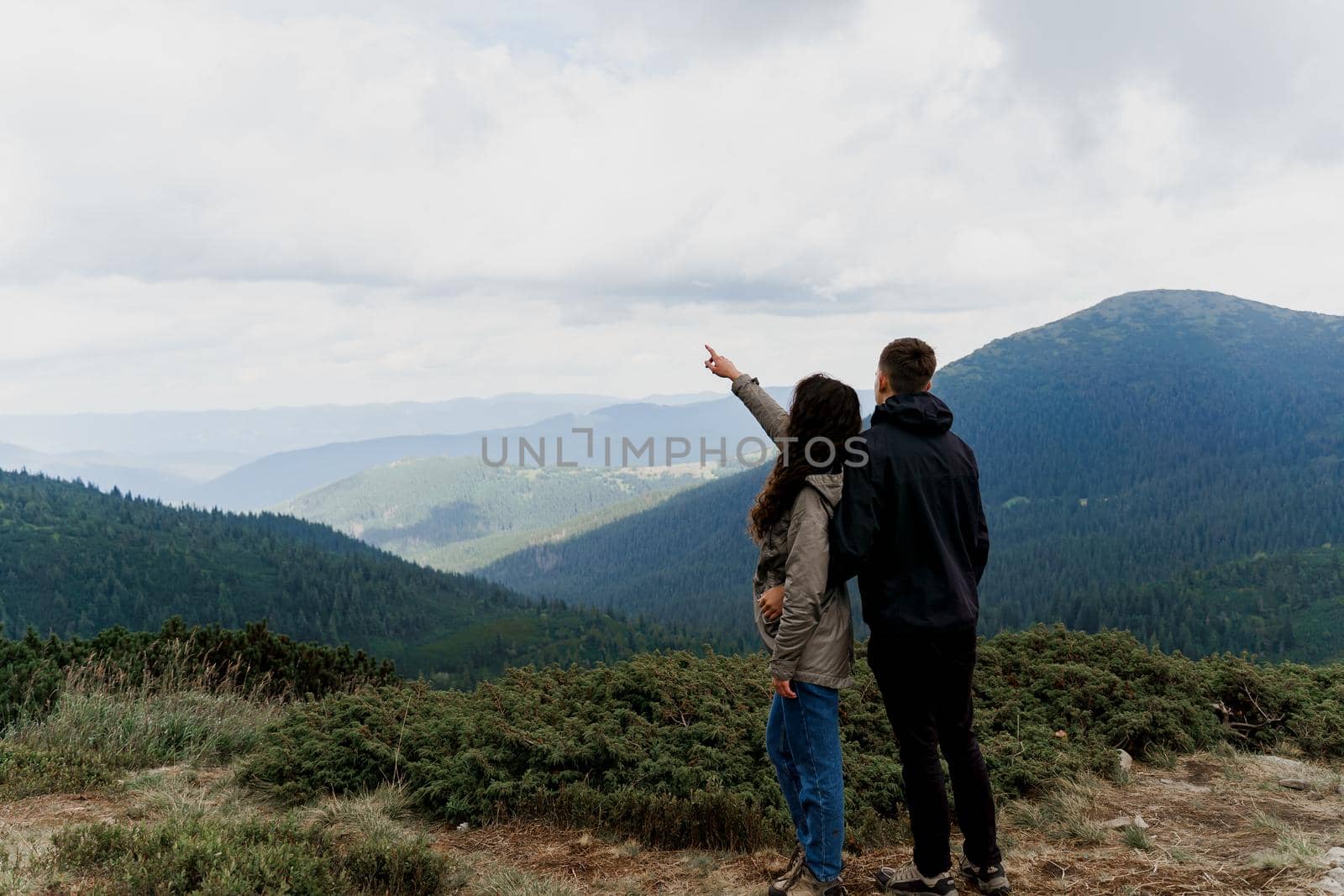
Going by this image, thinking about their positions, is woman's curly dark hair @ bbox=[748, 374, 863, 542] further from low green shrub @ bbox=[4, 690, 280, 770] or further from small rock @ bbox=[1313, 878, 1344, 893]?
low green shrub @ bbox=[4, 690, 280, 770]

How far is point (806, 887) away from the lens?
527cm

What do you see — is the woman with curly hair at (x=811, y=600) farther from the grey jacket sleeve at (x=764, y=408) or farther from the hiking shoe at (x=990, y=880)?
the hiking shoe at (x=990, y=880)

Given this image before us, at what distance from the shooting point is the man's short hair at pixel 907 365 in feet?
15.5

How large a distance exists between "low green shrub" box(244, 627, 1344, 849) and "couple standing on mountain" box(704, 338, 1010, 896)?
199 centimetres

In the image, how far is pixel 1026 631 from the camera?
11383 mm

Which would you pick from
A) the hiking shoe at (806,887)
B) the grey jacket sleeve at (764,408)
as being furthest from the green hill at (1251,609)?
the grey jacket sleeve at (764,408)

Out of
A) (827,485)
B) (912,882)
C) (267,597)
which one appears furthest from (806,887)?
(267,597)

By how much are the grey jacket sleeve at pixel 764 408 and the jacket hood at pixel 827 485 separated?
318 mm

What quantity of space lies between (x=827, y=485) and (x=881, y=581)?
0.63 meters

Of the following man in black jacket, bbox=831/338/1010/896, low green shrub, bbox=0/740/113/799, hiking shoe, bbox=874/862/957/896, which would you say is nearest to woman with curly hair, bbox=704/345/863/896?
man in black jacket, bbox=831/338/1010/896

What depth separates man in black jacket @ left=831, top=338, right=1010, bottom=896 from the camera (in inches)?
180

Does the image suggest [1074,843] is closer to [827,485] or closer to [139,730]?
[827,485]

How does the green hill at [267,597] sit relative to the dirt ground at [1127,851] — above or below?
below

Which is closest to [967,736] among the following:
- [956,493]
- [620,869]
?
[956,493]
